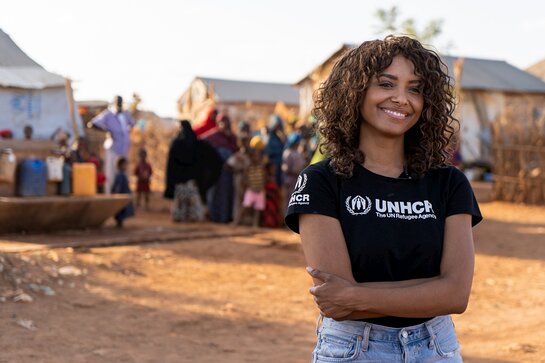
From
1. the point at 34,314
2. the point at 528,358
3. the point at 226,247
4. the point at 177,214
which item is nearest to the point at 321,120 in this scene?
the point at 528,358

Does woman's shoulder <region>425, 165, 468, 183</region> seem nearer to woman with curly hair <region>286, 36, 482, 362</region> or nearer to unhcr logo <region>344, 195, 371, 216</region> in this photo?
woman with curly hair <region>286, 36, 482, 362</region>

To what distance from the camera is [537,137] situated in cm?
1561

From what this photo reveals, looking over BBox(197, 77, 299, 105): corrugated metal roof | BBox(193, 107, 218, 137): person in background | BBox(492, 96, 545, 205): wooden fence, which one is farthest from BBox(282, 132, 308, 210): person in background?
Answer: BBox(197, 77, 299, 105): corrugated metal roof

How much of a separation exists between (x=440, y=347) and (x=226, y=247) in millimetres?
7515

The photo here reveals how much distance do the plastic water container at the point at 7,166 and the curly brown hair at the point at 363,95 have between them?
750cm

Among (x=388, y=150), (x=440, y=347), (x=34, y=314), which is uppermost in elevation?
(x=388, y=150)

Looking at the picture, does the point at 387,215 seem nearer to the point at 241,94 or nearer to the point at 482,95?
the point at 482,95

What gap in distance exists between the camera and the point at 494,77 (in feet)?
91.6

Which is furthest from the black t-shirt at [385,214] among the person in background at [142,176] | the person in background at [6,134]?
the person in background at [142,176]

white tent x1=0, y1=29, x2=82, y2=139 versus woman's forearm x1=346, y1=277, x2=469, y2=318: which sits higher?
white tent x1=0, y1=29, x2=82, y2=139

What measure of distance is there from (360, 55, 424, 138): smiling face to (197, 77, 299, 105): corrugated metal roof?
3420 cm

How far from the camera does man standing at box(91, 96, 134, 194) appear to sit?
1186 cm

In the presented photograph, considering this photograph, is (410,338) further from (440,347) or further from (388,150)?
(388,150)

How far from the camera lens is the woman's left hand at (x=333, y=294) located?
6.64 feet
